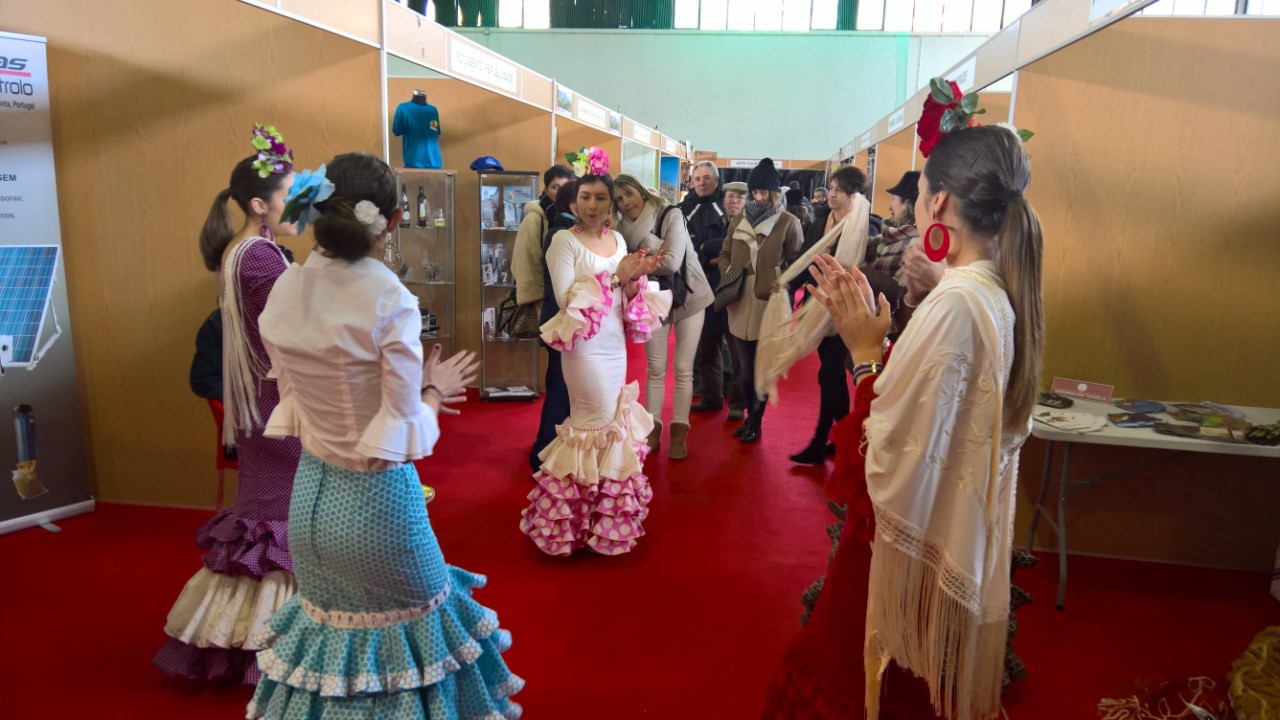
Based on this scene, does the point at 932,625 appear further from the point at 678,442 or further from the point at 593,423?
the point at 678,442

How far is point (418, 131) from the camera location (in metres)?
5.70

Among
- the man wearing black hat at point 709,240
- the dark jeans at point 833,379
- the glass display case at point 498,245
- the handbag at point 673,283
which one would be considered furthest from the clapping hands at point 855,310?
the glass display case at point 498,245

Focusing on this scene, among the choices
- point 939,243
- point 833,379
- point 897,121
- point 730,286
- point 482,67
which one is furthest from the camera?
point 897,121

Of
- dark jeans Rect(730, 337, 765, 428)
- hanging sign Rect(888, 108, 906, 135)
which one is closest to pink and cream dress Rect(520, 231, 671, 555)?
dark jeans Rect(730, 337, 765, 428)

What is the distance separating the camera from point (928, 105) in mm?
1687

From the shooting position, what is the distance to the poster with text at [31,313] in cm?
326

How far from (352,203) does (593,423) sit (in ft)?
6.01

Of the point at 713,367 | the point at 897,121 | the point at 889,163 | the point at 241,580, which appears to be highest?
the point at 897,121

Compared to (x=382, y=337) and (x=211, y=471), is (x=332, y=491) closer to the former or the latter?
(x=382, y=337)

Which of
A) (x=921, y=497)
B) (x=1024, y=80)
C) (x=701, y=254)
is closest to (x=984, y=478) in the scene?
(x=921, y=497)

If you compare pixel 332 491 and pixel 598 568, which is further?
pixel 598 568

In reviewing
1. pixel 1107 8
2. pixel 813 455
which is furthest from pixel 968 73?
pixel 813 455

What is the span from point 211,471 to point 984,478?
3.57 m

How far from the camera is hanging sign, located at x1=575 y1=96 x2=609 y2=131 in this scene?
7.51 meters
